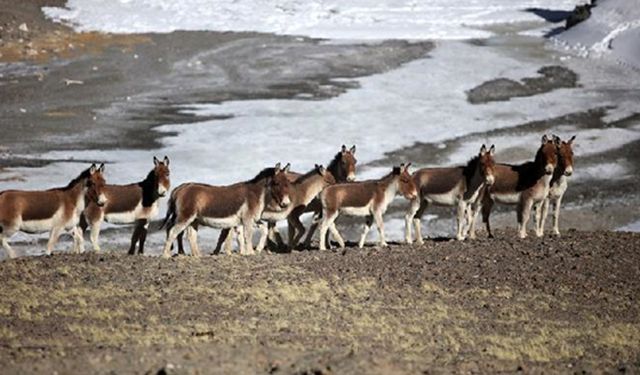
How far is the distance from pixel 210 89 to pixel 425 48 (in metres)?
12.9

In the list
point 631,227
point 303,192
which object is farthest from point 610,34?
point 303,192

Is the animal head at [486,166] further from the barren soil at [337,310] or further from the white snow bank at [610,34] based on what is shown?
the white snow bank at [610,34]

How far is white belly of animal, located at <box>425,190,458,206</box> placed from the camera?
24.9 metres

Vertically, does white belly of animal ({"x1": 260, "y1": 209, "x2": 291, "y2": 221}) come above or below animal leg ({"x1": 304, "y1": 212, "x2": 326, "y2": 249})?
above

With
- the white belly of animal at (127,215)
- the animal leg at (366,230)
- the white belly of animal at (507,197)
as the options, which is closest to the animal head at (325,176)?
the animal leg at (366,230)

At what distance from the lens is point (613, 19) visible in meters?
58.1

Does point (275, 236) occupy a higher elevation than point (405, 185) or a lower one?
lower

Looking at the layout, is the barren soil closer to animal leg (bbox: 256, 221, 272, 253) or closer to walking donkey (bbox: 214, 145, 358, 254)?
animal leg (bbox: 256, 221, 272, 253)

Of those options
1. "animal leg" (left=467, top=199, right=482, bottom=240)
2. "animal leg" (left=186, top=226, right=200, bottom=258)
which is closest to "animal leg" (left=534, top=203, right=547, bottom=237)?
"animal leg" (left=467, top=199, right=482, bottom=240)

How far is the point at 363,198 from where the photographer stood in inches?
941

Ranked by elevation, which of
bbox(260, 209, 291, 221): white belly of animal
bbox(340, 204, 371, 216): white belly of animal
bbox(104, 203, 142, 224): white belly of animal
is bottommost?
bbox(340, 204, 371, 216): white belly of animal

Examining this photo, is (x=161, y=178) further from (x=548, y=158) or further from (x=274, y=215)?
(x=548, y=158)

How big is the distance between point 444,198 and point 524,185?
1.70 metres

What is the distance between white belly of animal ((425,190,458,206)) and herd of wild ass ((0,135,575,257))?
0.02m
